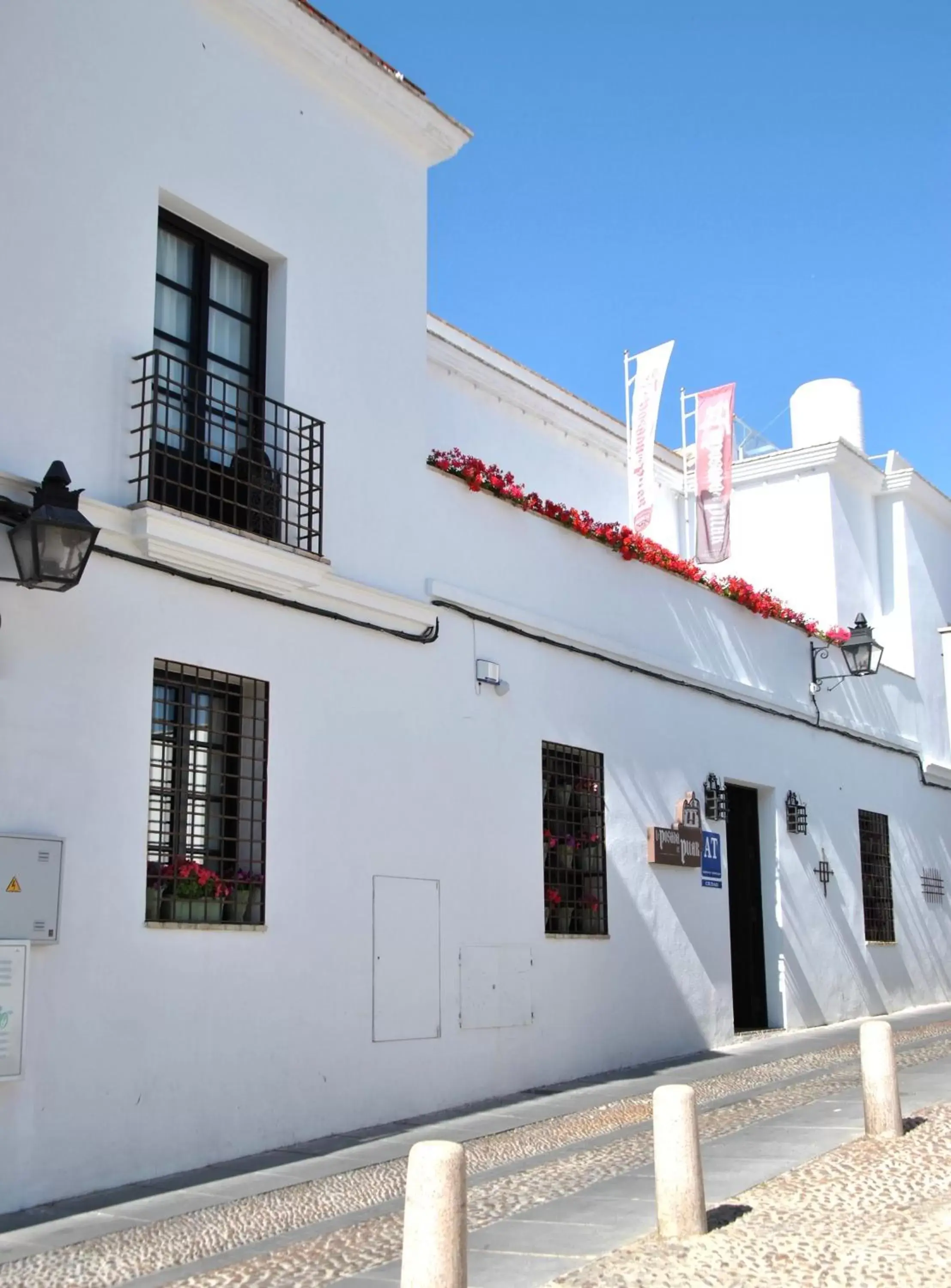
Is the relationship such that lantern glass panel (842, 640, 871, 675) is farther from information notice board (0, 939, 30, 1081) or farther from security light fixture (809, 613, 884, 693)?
information notice board (0, 939, 30, 1081)

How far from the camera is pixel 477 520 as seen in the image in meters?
10.8

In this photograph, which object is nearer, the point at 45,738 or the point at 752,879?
the point at 45,738

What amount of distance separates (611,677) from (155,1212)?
6.44 meters

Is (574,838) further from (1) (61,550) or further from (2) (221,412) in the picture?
(1) (61,550)

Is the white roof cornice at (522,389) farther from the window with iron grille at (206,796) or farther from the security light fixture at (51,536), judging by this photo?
the security light fixture at (51,536)

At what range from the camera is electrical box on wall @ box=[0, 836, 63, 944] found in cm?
691

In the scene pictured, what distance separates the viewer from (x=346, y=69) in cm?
984

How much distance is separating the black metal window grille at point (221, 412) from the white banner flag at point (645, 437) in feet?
17.8

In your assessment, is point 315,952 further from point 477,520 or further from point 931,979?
point 931,979

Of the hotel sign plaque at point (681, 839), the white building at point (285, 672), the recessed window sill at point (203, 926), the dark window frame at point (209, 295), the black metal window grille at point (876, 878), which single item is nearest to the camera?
the white building at point (285, 672)

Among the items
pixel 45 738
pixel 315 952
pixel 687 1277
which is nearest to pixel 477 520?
pixel 315 952

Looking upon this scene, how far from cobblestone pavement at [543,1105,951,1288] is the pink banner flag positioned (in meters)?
8.16

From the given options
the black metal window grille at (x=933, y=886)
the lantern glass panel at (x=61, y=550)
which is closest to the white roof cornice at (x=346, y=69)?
the lantern glass panel at (x=61, y=550)

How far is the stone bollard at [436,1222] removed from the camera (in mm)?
4426
